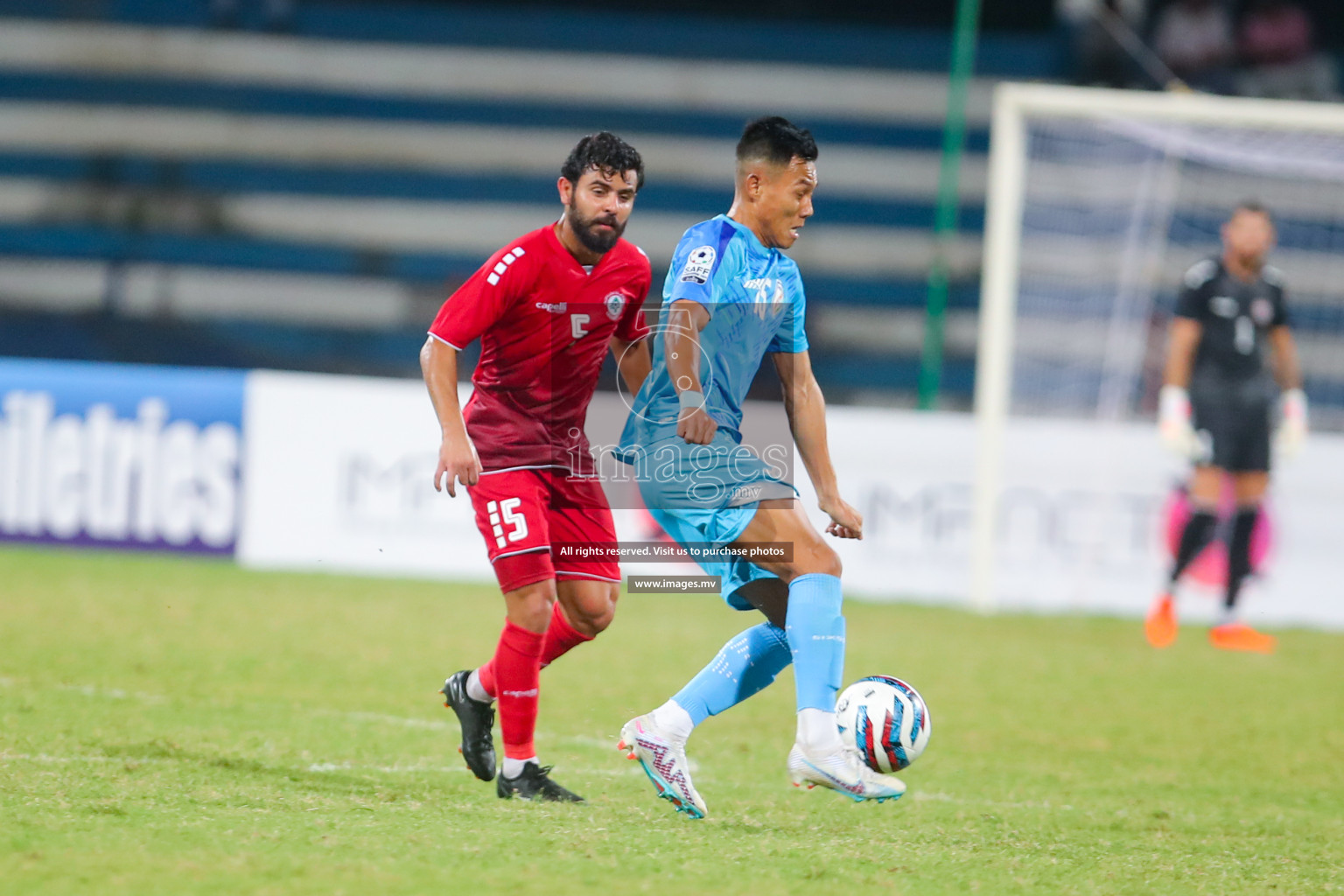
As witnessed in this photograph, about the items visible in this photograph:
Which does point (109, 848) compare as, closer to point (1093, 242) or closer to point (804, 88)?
point (1093, 242)

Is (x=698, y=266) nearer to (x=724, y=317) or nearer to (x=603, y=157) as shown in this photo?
(x=724, y=317)

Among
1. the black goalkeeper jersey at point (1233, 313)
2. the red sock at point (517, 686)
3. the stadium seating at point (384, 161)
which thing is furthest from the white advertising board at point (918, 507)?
the red sock at point (517, 686)

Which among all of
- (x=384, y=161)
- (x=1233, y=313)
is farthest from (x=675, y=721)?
(x=384, y=161)

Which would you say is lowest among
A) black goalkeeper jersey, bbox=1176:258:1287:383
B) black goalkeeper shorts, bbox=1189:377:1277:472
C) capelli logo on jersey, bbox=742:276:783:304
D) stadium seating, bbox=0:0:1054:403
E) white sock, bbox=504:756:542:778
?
white sock, bbox=504:756:542:778

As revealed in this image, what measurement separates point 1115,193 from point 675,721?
25.5 ft

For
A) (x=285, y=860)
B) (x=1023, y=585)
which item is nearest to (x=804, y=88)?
(x=1023, y=585)

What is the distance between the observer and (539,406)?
15.8 ft

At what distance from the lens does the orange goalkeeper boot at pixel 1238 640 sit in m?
9.25

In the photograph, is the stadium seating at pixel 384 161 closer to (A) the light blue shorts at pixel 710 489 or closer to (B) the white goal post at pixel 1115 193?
(B) the white goal post at pixel 1115 193

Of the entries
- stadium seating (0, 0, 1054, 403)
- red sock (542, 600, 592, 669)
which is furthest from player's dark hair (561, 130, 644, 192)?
stadium seating (0, 0, 1054, 403)

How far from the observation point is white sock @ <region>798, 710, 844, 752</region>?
422 centimetres

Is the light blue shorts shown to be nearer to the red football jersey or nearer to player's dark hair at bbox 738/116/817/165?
the red football jersey

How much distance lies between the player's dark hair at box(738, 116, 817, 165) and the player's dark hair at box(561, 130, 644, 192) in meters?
0.35

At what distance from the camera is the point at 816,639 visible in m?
4.33
